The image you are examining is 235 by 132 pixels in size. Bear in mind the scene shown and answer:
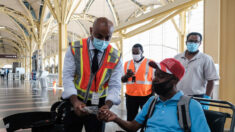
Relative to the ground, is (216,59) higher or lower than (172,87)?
higher

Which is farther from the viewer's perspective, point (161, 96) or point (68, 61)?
point (161, 96)

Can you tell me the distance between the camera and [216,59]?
4.13 m

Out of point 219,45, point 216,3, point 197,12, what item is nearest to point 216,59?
point 219,45

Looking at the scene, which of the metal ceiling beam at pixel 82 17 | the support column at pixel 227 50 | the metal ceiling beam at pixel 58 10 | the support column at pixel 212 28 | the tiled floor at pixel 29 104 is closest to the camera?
the support column at pixel 227 50

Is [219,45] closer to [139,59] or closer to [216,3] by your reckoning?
[216,3]

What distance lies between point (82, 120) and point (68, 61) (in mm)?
517

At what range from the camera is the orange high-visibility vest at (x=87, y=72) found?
163 centimetres

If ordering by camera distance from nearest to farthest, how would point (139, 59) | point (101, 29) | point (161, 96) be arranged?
1. point (101, 29)
2. point (161, 96)
3. point (139, 59)

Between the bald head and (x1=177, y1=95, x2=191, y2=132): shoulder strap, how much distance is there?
831 mm

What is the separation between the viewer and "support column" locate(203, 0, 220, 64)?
4145 millimetres

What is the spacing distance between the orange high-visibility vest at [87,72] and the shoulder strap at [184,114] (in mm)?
648

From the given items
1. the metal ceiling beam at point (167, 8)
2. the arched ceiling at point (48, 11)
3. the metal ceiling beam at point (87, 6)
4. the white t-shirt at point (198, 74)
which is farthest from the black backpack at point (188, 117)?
the metal ceiling beam at point (87, 6)

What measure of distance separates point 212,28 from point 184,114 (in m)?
3.37

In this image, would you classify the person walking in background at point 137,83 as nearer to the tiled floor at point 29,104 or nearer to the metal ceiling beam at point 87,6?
the tiled floor at point 29,104
